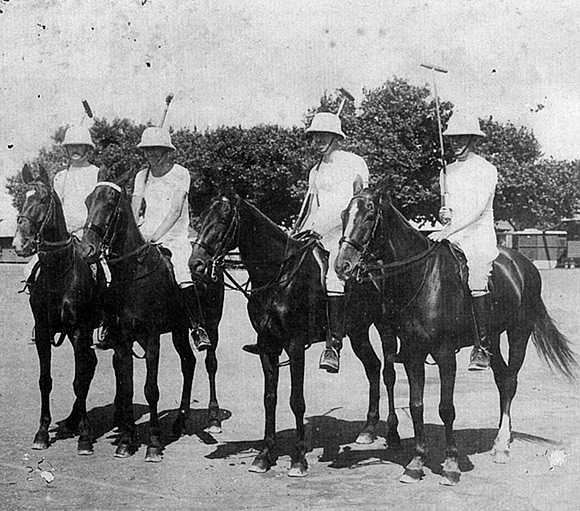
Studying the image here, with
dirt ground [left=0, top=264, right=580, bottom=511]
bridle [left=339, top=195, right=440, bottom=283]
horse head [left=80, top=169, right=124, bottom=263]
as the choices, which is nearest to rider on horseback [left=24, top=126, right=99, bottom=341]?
horse head [left=80, top=169, right=124, bottom=263]

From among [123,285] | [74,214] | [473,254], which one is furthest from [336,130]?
[74,214]

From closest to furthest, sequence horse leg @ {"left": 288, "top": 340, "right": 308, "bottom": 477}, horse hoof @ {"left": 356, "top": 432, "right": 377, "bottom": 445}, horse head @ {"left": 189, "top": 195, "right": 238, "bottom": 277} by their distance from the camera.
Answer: horse head @ {"left": 189, "top": 195, "right": 238, "bottom": 277}
horse leg @ {"left": 288, "top": 340, "right": 308, "bottom": 477}
horse hoof @ {"left": 356, "top": 432, "right": 377, "bottom": 445}

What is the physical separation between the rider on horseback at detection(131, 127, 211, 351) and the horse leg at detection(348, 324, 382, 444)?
1.79 metres

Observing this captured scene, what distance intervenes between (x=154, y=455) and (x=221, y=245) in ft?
7.95

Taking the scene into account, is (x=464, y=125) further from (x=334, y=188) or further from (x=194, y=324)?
(x=194, y=324)

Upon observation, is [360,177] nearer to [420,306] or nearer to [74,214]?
[420,306]

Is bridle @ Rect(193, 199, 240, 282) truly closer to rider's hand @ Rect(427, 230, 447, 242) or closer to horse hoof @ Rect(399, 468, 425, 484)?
rider's hand @ Rect(427, 230, 447, 242)

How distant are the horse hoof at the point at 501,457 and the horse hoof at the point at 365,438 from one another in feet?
4.85

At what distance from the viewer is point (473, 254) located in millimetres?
7648

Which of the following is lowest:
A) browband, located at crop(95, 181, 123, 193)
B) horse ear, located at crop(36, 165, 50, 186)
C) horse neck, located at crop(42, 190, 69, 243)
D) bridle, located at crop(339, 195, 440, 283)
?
bridle, located at crop(339, 195, 440, 283)

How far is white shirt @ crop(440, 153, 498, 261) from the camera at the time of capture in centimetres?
777

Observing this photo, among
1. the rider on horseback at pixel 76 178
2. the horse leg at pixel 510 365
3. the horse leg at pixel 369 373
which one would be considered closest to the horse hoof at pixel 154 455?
the horse leg at pixel 369 373

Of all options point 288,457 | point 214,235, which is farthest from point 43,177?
point 288,457

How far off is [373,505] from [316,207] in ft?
11.1
